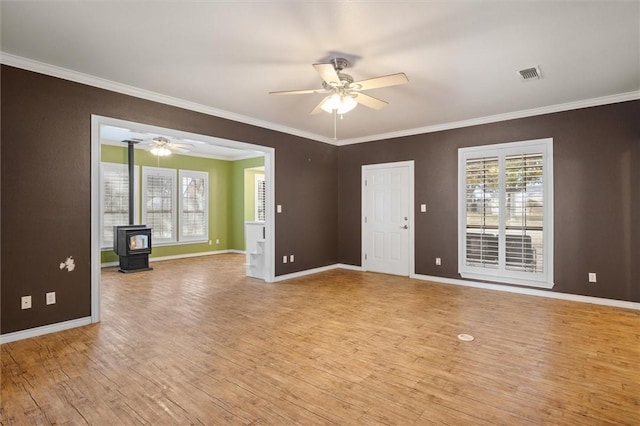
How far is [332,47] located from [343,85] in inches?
16.9

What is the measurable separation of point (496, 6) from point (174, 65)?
289 centimetres

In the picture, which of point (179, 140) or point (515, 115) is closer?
point (515, 115)

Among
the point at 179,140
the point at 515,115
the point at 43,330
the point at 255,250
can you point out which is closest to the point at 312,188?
the point at 255,250

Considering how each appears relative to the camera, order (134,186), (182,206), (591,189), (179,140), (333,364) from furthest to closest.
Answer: (182,206) < (134,186) < (179,140) < (591,189) < (333,364)

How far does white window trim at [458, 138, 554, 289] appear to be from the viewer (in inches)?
188

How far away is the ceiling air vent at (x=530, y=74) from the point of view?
3473mm

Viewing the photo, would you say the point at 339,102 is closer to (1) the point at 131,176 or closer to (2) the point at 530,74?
(2) the point at 530,74

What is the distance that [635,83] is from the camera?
12.8ft

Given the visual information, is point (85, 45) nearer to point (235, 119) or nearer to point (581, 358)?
point (235, 119)

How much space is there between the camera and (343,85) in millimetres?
3324

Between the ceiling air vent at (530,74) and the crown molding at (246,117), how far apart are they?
138cm

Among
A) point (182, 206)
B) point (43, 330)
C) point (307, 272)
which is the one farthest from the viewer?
point (182, 206)

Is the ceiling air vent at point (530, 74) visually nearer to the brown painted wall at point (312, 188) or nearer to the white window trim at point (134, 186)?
the brown painted wall at point (312, 188)

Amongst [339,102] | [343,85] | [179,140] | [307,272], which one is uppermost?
[179,140]
